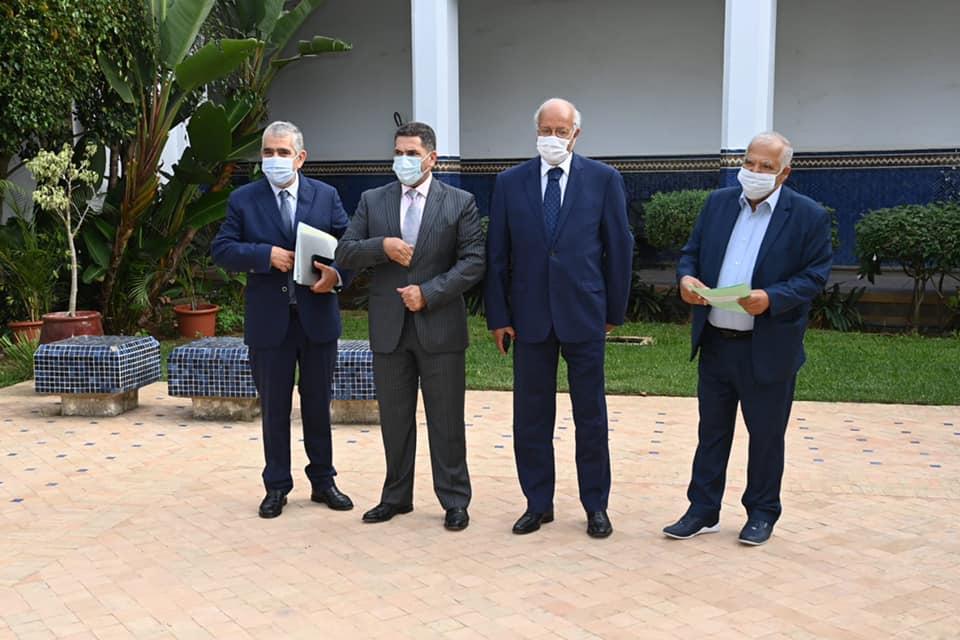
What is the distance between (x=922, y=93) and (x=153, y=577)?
11893mm

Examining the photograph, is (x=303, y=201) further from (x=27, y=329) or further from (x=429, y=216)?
(x=27, y=329)

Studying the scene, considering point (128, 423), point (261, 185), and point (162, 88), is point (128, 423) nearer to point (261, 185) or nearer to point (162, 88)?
point (261, 185)

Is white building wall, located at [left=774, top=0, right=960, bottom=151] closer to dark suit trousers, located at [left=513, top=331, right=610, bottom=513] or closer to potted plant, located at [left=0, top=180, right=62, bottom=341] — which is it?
potted plant, located at [left=0, top=180, right=62, bottom=341]

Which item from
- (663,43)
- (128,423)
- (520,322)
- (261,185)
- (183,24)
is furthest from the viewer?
(663,43)

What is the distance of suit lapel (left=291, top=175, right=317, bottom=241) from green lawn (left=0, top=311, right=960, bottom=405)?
3.65 meters

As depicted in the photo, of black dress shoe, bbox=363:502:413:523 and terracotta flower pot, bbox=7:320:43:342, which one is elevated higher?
terracotta flower pot, bbox=7:320:43:342

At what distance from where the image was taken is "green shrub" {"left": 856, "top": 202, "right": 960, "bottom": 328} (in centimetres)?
1083

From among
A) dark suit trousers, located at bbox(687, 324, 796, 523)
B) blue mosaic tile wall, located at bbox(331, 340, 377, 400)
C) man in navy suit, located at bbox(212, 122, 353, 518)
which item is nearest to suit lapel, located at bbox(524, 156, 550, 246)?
dark suit trousers, located at bbox(687, 324, 796, 523)

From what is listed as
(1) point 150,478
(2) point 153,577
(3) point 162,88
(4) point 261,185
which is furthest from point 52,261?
(2) point 153,577

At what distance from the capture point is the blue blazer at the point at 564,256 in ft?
16.4

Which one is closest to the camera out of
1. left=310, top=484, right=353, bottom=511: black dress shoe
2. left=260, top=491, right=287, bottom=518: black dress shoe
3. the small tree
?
left=260, top=491, right=287, bottom=518: black dress shoe

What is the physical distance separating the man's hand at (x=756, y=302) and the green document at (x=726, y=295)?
0.03 metres

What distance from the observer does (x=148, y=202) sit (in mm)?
10680

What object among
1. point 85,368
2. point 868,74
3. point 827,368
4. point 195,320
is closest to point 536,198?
point 85,368
